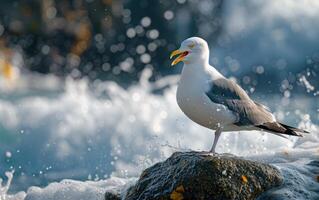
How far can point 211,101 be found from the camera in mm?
4191

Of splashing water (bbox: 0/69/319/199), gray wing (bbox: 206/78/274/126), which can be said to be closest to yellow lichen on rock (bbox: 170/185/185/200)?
gray wing (bbox: 206/78/274/126)

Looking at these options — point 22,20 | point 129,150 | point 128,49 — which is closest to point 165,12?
point 128,49

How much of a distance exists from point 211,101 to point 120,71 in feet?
33.0

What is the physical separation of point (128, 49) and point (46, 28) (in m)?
1.88

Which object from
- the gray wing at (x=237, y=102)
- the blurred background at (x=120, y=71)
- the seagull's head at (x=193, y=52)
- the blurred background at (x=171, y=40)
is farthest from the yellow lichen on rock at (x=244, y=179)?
the blurred background at (x=171, y=40)

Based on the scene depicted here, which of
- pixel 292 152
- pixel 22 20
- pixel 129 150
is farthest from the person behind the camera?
pixel 22 20

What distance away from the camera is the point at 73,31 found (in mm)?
12984

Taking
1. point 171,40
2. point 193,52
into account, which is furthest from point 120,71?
point 193,52

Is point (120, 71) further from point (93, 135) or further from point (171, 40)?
point (93, 135)

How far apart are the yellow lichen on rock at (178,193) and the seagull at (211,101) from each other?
450 mm

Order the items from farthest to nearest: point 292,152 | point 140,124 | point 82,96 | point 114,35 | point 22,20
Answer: point 114,35 < point 22,20 < point 82,96 < point 140,124 < point 292,152

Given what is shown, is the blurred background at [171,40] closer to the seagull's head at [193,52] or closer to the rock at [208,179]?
the seagull's head at [193,52]

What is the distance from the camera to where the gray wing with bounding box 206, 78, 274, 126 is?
13.9ft

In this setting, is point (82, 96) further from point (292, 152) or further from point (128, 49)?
point (292, 152)
